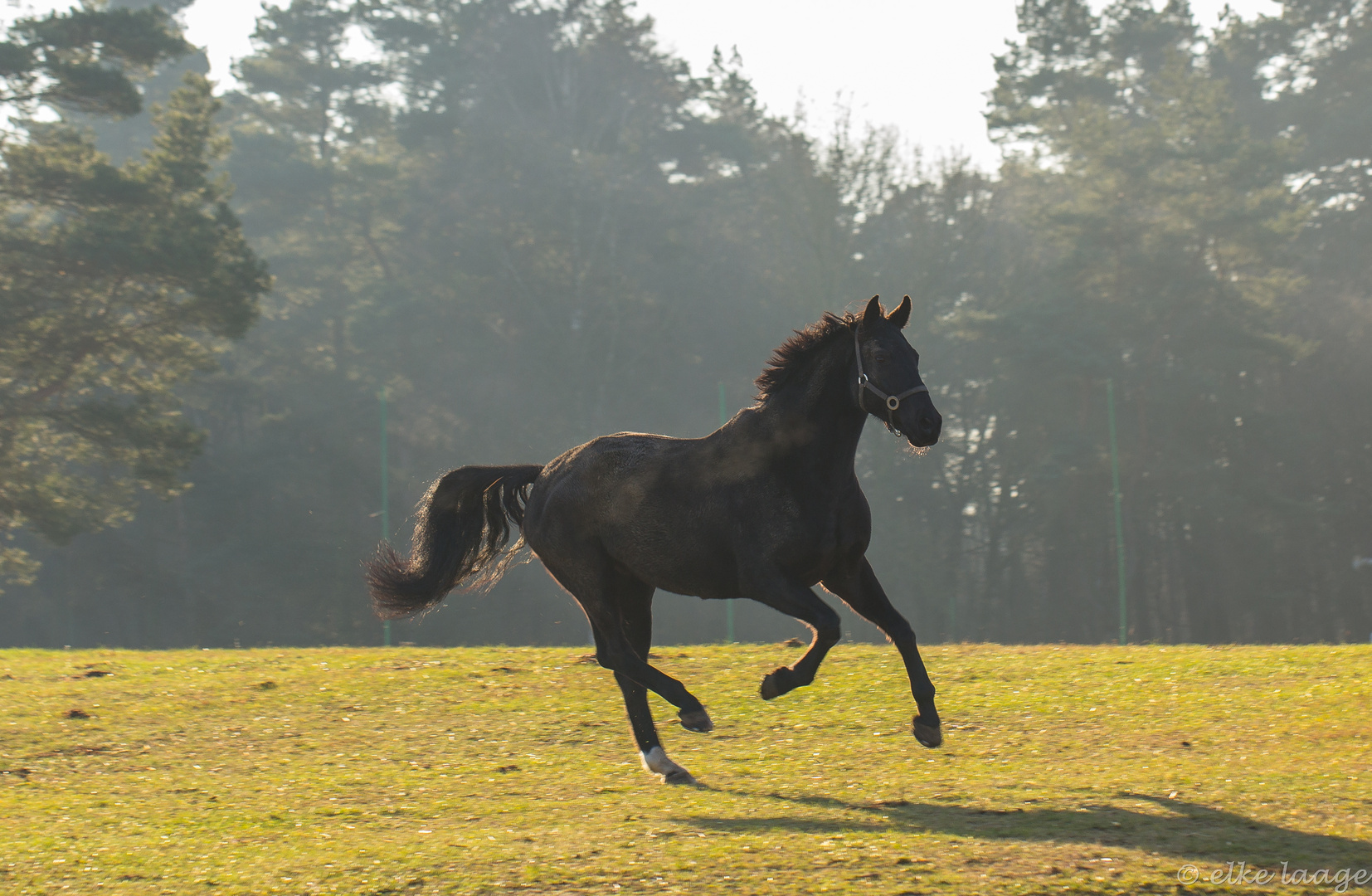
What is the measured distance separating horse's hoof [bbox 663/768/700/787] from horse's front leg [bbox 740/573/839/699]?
36.7 inches

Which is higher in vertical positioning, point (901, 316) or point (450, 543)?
point (901, 316)

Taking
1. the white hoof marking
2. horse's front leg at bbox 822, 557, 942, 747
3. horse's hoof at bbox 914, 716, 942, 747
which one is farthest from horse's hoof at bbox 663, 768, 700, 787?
horse's hoof at bbox 914, 716, 942, 747

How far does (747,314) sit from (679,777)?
40263 mm

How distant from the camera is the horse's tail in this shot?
8453 mm

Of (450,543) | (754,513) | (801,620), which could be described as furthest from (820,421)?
(450,543)

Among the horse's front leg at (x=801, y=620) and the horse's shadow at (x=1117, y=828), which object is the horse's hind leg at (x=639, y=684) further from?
the horse's shadow at (x=1117, y=828)

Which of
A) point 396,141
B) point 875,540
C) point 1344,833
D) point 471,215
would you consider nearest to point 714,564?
point 1344,833

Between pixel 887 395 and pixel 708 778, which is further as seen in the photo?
pixel 708 778

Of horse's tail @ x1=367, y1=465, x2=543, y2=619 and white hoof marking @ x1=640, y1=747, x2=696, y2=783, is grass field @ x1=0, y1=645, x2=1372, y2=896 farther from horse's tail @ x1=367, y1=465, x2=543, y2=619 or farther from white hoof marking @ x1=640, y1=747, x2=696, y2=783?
horse's tail @ x1=367, y1=465, x2=543, y2=619

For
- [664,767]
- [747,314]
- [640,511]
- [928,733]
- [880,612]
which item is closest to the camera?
[928,733]

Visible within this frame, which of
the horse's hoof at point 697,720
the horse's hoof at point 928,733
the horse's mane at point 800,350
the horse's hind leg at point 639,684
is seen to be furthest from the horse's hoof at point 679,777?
the horse's mane at point 800,350

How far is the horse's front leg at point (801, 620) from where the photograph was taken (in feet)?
21.2

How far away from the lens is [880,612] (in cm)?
680

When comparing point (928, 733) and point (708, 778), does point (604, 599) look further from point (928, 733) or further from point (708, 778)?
point (928, 733)
